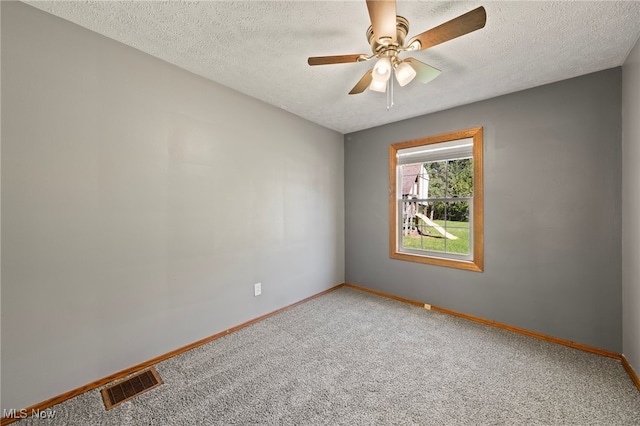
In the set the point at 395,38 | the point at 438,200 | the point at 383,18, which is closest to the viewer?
the point at 383,18

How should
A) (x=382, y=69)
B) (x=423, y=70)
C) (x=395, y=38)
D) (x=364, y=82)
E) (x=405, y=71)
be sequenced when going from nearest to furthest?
(x=395, y=38), (x=382, y=69), (x=405, y=71), (x=423, y=70), (x=364, y=82)

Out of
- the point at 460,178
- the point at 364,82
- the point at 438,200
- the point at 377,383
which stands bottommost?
the point at 377,383

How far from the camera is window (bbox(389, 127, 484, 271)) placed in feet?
9.29

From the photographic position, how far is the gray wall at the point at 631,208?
5.89ft

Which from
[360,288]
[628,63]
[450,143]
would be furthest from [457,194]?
[360,288]

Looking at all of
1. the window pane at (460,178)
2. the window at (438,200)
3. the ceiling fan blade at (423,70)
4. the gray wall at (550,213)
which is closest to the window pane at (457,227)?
the window at (438,200)

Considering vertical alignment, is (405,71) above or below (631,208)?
above

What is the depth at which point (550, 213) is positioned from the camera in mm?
2385

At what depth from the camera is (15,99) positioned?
4.82ft

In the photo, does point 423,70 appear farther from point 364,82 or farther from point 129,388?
point 129,388

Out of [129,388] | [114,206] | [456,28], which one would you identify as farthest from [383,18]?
[129,388]

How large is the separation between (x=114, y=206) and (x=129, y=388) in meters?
1.30

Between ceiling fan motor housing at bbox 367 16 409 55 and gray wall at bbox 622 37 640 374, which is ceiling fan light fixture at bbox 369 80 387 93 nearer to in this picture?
ceiling fan motor housing at bbox 367 16 409 55

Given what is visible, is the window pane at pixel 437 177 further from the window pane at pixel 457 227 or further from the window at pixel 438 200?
the window pane at pixel 457 227
